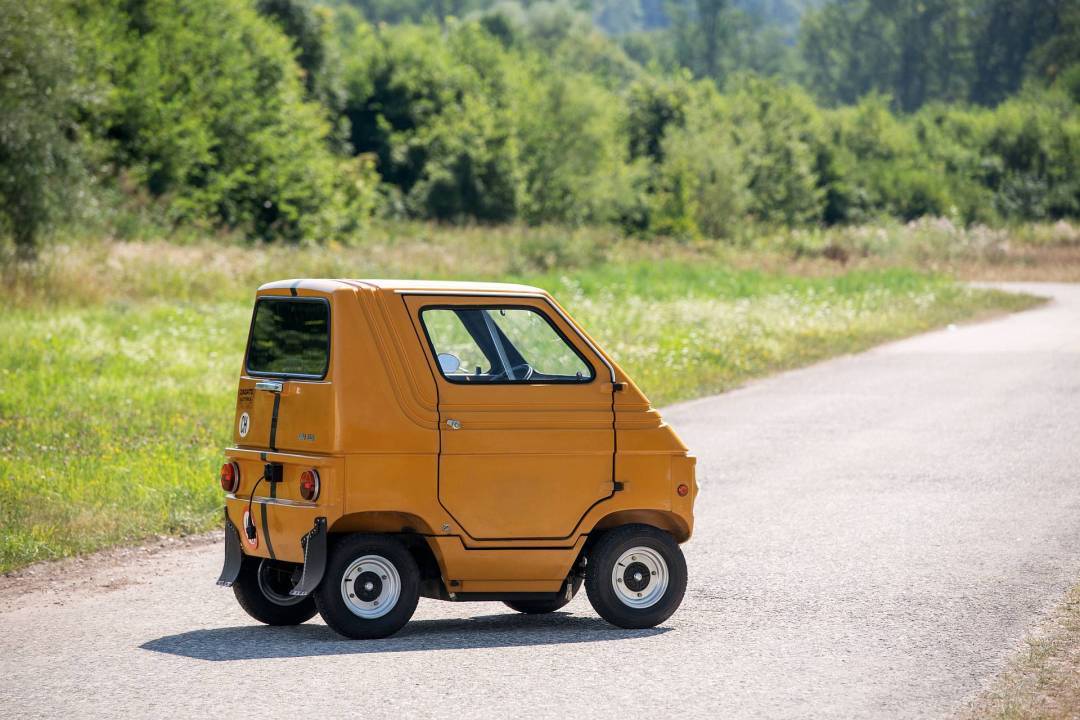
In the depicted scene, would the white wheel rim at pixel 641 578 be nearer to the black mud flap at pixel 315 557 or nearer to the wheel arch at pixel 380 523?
the wheel arch at pixel 380 523

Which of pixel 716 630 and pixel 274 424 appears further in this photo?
pixel 716 630

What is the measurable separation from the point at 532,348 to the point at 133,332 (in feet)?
57.8

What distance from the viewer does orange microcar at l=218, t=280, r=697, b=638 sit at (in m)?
7.38

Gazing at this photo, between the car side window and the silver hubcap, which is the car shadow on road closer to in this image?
the silver hubcap

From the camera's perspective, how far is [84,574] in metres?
9.59

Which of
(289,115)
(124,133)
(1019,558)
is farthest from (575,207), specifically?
(1019,558)

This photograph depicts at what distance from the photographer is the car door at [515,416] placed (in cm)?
754

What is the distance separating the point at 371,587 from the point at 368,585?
0.02 metres

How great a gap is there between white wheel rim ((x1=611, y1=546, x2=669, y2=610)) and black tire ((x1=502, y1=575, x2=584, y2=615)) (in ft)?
0.88

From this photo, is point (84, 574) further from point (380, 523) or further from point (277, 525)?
point (380, 523)

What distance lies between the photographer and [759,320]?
2861cm

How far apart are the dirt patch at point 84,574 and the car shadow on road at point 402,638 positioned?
153 centimetres

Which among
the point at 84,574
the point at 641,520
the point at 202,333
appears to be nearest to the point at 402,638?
the point at 641,520

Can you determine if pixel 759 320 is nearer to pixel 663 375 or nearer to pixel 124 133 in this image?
pixel 663 375
